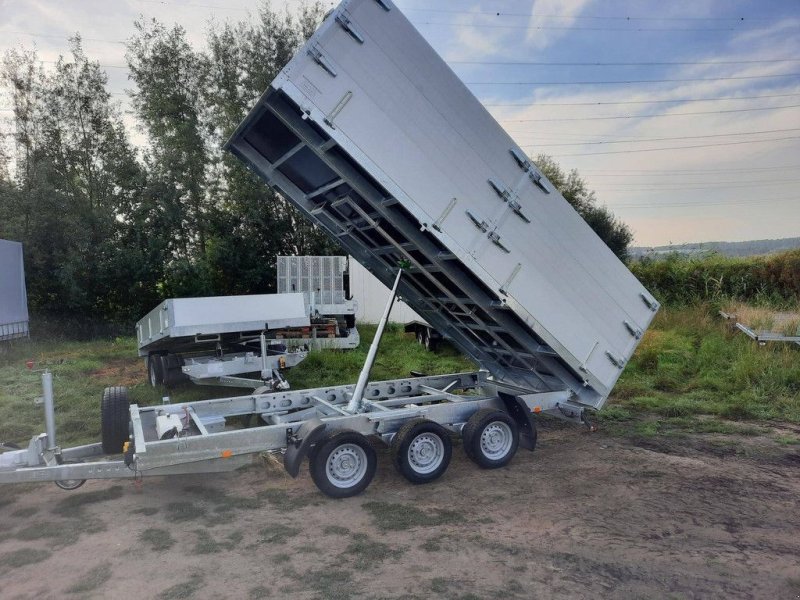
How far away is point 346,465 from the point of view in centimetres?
533

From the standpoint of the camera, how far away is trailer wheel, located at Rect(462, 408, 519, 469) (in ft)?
19.5

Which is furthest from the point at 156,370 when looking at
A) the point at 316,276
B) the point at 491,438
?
the point at 316,276

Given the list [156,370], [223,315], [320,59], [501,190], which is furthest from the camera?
[156,370]

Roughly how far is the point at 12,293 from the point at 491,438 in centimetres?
1434

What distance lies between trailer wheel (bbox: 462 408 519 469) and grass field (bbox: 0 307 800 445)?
212 centimetres

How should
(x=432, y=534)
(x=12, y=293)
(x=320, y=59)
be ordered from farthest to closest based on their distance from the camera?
(x=12, y=293) → (x=320, y=59) → (x=432, y=534)

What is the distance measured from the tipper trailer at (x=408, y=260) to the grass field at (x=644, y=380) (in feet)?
6.55

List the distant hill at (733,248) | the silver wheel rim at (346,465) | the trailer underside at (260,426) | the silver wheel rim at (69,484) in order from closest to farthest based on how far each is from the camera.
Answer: the trailer underside at (260,426) < the silver wheel rim at (69,484) < the silver wheel rim at (346,465) < the distant hill at (733,248)

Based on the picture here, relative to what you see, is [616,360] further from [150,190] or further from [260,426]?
[150,190]

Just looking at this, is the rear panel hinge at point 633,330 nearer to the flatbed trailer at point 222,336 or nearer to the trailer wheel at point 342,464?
the trailer wheel at point 342,464

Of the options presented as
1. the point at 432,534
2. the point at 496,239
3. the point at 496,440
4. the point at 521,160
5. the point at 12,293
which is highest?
the point at 12,293

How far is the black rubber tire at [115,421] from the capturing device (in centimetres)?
562

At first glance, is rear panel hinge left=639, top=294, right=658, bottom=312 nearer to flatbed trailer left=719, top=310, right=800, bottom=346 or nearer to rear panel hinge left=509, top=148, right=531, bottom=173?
rear panel hinge left=509, top=148, right=531, bottom=173

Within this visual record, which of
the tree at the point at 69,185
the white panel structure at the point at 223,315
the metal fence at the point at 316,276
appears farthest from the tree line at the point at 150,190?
the white panel structure at the point at 223,315
